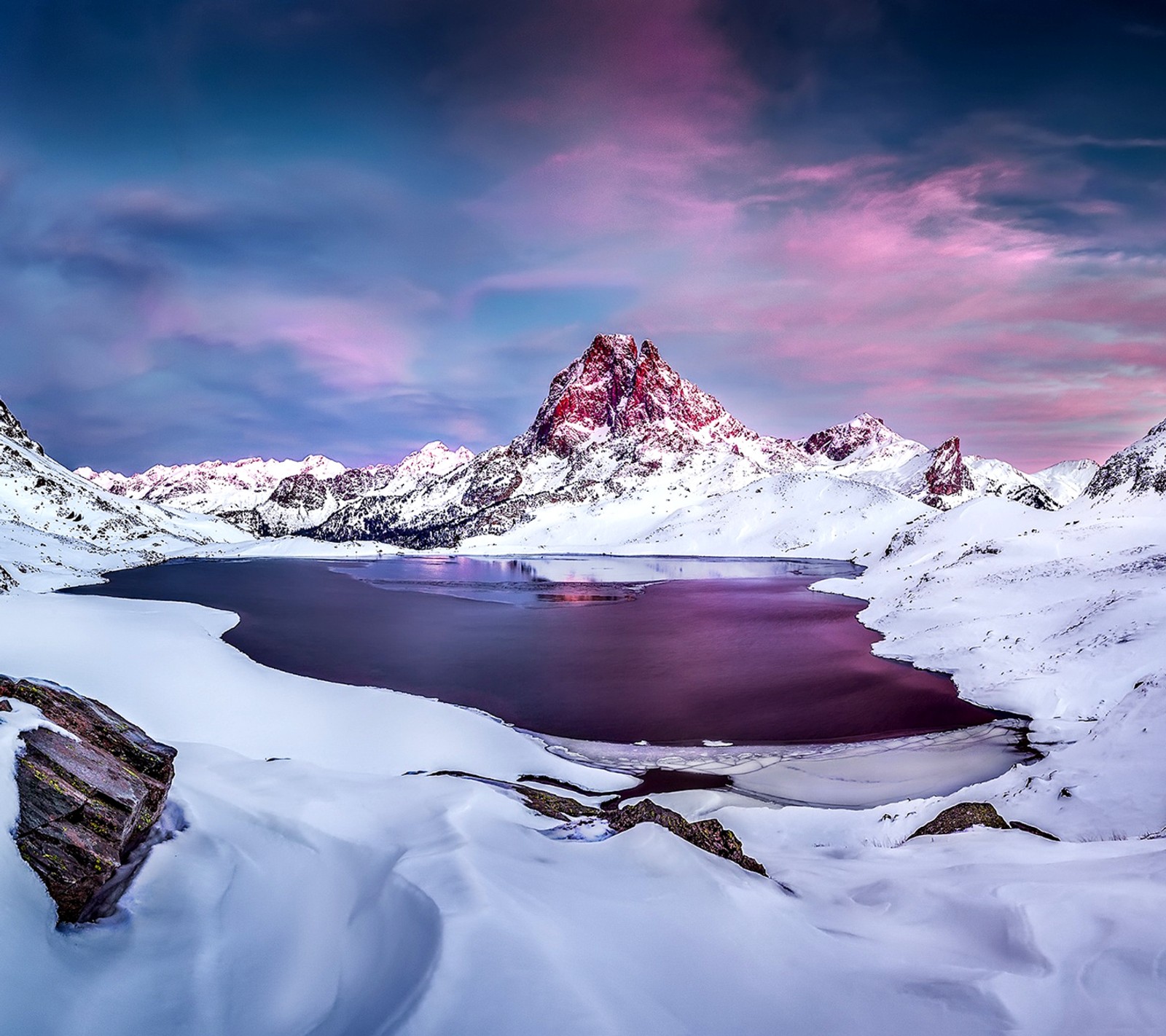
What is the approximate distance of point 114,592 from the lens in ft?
156

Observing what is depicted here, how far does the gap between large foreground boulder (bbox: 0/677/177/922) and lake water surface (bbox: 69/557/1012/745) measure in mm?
11092

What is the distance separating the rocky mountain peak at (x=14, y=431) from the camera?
131625 mm

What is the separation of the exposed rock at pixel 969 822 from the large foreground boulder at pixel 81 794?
10.3m

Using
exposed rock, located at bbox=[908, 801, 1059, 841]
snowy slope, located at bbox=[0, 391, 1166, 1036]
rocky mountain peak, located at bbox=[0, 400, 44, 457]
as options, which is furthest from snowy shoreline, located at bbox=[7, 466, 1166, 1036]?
rocky mountain peak, located at bbox=[0, 400, 44, 457]

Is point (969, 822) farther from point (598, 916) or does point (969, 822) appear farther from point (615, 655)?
point (615, 655)

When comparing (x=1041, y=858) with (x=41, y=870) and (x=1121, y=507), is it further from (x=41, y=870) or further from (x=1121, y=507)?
(x=1121, y=507)

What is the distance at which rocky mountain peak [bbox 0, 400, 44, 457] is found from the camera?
13162 centimetres

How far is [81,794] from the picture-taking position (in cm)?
516

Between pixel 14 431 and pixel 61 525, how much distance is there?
62.5 metres

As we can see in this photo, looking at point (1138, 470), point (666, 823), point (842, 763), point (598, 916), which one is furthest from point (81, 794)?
point (1138, 470)

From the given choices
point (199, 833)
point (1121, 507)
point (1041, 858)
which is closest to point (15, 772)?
point (199, 833)

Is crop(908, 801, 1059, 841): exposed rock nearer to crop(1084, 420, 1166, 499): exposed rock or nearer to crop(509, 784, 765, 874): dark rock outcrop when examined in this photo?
crop(509, 784, 765, 874): dark rock outcrop

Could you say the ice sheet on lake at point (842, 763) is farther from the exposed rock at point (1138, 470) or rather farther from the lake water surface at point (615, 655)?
the exposed rock at point (1138, 470)

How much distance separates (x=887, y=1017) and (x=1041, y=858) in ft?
14.1
